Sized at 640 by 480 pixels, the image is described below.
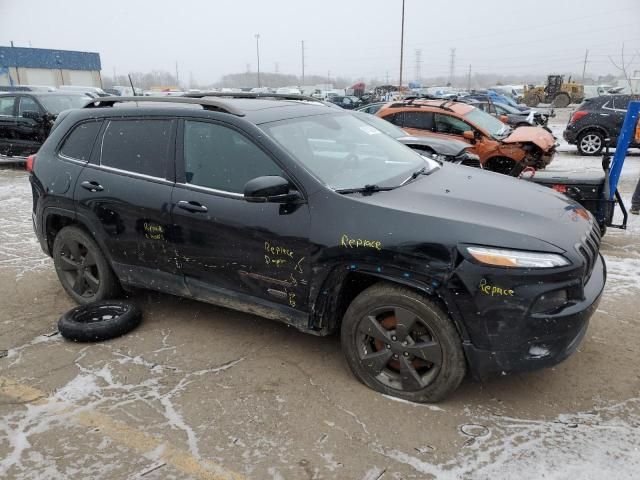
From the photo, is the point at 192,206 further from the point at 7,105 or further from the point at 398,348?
the point at 7,105

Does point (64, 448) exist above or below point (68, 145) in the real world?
below

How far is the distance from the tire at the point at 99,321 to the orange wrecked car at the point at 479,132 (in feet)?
22.3

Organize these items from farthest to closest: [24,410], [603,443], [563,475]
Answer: [24,410] → [603,443] → [563,475]

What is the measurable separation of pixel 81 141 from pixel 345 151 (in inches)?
88.6

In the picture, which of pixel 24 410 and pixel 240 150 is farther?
pixel 240 150

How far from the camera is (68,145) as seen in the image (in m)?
4.28

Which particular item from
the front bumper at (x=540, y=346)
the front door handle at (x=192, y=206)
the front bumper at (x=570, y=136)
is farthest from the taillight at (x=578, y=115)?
the front door handle at (x=192, y=206)

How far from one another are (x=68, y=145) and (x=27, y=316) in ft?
4.94

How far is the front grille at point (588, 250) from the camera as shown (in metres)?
2.74

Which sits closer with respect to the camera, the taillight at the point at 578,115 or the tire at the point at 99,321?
the tire at the point at 99,321

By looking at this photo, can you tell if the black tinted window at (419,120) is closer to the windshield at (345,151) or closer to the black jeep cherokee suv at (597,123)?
the black jeep cherokee suv at (597,123)

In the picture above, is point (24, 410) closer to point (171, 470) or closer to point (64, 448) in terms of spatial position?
point (64, 448)

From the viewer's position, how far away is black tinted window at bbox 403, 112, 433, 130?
9.71m

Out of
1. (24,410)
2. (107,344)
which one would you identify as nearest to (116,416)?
(24,410)
